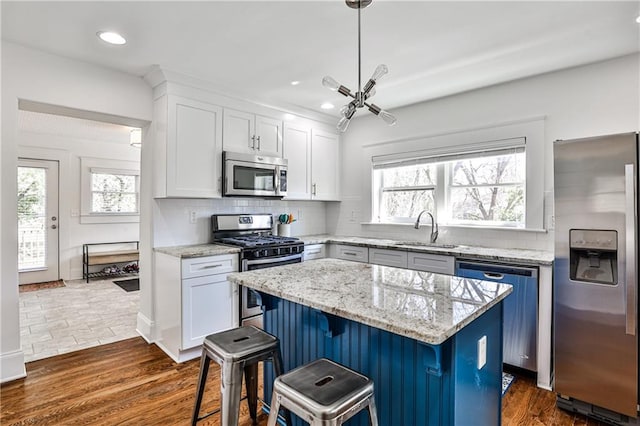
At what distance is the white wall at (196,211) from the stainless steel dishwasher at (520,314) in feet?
8.07

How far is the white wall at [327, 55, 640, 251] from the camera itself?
2.64 meters

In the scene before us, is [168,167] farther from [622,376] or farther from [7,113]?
[622,376]

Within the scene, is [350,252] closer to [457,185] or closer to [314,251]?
[314,251]

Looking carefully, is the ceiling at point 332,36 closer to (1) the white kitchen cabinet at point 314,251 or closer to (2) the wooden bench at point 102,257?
(1) the white kitchen cabinet at point 314,251

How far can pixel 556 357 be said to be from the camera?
88.9 inches

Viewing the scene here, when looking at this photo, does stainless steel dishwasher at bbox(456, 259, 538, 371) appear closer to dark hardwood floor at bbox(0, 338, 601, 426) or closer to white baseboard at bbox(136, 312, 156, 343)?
dark hardwood floor at bbox(0, 338, 601, 426)

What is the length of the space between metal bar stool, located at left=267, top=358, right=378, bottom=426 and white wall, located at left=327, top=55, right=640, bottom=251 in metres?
2.47

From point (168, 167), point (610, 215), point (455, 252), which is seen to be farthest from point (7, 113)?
point (610, 215)

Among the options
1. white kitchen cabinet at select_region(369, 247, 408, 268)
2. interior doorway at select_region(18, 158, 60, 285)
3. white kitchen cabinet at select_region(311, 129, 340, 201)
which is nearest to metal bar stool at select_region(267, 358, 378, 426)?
white kitchen cabinet at select_region(369, 247, 408, 268)

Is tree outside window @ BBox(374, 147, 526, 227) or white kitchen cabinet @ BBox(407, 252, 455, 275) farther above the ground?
tree outside window @ BBox(374, 147, 526, 227)

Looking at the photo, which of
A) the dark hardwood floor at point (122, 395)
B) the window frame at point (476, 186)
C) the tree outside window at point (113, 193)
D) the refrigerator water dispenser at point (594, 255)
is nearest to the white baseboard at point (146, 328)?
the dark hardwood floor at point (122, 395)

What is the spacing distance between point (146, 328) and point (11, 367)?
998 mm

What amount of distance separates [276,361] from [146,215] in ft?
7.58

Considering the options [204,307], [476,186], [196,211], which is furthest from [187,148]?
[476,186]
